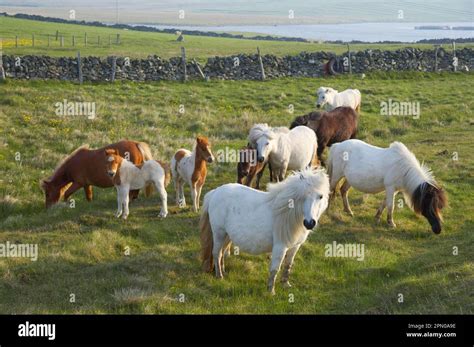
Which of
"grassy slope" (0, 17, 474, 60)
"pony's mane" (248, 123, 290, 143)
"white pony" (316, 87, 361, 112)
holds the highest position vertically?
"grassy slope" (0, 17, 474, 60)

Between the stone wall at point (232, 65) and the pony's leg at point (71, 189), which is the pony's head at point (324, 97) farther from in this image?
the stone wall at point (232, 65)

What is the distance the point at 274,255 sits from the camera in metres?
9.21

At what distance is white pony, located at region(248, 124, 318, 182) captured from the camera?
13.3 metres

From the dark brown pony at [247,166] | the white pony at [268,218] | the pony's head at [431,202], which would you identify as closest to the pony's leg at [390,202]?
the pony's head at [431,202]

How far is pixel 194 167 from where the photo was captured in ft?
43.0

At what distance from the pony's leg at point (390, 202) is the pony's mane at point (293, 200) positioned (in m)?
4.06

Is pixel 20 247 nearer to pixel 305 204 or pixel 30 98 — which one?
pixel 305 204

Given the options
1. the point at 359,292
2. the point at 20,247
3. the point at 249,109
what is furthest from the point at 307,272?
the point at 249,109

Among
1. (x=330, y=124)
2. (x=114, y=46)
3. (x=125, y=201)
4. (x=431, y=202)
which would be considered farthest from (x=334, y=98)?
(x=114, y=46)

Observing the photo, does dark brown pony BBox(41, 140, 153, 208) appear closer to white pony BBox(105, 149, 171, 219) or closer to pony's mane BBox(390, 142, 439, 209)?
white pony BBox(105, 149, 171, 219)

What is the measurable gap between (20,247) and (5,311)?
267cm

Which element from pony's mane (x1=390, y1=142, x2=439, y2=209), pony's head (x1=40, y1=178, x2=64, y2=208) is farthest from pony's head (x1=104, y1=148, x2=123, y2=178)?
pony's mane (x1=390, y1=142, x2=439, y2=209)

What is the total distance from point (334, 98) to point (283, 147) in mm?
8905

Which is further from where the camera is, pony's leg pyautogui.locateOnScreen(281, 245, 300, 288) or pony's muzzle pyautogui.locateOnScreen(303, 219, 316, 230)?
pony's leg pyautogui.locateOnScreen(281, 245, 300, 288)
